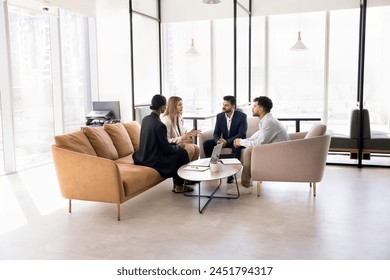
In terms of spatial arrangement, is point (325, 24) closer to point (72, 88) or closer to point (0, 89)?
point (72, 88)

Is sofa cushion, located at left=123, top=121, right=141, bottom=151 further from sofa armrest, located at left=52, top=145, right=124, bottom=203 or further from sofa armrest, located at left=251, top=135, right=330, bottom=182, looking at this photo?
sofa armrest, located at left=251, top=135, right=330, bottom=182

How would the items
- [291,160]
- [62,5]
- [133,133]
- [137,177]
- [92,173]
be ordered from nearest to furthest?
[92,173], [137,177], [291,160], [133,133], [62,5]

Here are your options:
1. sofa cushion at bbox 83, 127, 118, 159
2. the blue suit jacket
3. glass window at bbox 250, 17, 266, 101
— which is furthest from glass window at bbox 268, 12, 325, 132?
sofa cushion at bbox 83, 127, 118, 159

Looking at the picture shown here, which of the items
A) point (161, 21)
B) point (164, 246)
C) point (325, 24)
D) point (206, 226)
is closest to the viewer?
point (164, 246)

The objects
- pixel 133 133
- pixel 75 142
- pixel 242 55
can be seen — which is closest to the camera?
pixel 75 142

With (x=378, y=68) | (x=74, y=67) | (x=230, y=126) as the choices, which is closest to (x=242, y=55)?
(x=378, y=68)

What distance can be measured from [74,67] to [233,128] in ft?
13.0

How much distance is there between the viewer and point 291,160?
4738 millimetres

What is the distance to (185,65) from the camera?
9602 mm

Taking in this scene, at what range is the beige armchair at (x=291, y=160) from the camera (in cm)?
471

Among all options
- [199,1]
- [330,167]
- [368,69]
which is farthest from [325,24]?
[330,167]

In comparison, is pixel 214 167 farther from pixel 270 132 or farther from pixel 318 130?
pixel 318 130

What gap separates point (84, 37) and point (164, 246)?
6.11 meters

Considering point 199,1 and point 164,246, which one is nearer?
point 164,246
